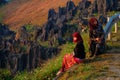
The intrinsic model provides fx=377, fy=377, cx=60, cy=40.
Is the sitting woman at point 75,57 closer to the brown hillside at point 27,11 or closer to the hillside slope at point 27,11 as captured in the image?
the brown hillside at point 27,11

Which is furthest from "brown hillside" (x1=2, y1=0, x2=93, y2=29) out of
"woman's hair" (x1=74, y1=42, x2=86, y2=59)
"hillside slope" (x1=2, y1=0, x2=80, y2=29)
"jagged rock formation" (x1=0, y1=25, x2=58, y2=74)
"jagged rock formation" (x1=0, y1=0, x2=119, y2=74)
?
"woman's hair" (x1=74, y1=42, x2=86, y2=59)

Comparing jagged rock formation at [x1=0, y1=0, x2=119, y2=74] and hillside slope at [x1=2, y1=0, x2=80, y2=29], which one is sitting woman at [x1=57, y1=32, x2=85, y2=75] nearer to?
jagged rock formation at [x1=0, y1=0, x2=119, y2=74]

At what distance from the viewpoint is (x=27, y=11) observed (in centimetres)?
11238

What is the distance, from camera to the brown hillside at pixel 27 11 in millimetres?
100625

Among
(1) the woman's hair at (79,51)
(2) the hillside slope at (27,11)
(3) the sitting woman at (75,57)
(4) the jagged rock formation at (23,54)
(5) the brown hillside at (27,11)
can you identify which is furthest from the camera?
(2) the hillside slope at (27,11)

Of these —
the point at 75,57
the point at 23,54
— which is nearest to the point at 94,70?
the point at 75,57

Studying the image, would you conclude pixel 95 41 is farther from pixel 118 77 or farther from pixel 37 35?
pixel 37 35

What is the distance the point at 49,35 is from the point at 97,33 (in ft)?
195

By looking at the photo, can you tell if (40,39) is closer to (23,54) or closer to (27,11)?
(23,54)

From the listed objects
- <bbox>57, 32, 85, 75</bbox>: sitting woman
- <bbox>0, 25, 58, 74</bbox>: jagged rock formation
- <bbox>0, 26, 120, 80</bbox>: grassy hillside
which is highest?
<bbox>57, 32, 85, 75</bbox>: sitting woman

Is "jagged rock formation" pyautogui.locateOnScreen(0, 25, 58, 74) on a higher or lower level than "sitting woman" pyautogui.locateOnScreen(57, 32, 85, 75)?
lower

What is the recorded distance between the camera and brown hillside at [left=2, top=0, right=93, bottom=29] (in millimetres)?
100625

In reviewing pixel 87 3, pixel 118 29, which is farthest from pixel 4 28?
pixel 118 29

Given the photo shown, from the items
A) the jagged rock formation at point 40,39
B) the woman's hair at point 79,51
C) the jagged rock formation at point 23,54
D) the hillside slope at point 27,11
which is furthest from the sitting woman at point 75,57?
the hillside slope at point 27,11
